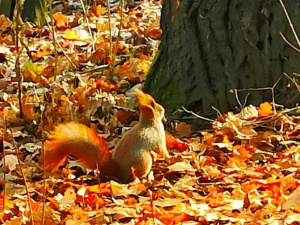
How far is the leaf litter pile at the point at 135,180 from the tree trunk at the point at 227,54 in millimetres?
178

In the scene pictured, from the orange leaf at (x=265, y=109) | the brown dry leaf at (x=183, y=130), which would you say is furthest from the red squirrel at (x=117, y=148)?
the orange leaf at (x=265, y=109)

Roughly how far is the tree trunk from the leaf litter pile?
0.18 m

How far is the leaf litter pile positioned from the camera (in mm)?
3221

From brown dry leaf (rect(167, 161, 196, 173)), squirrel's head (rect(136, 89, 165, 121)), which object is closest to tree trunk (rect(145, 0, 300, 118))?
squirrel's head (rect(136, 89, 165, 121))

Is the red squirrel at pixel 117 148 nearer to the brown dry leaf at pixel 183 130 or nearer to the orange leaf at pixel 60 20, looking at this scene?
the brown dry leaf at pixel 183 130

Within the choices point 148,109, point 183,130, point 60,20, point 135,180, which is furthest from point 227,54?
point 60,20

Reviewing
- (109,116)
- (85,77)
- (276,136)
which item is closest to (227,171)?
(276,136)

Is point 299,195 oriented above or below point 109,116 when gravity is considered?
above

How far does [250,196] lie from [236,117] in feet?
3.69

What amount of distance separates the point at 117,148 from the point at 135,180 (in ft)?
0.71

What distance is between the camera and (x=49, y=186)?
148 inches

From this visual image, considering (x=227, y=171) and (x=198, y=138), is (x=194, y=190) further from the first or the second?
(x=198, y=138)

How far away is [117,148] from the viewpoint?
383 cm

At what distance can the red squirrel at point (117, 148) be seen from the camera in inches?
141
